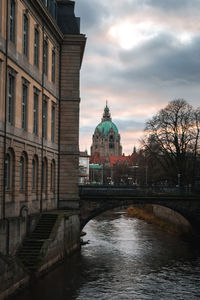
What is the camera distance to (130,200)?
41.4 meters

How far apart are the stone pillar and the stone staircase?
6.39 m

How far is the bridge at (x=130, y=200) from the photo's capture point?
131 ft

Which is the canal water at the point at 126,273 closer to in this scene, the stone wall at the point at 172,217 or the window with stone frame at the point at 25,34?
the stone wall at the point at 172,217

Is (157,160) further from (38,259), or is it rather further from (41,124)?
(38,259)

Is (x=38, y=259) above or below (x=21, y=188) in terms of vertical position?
below

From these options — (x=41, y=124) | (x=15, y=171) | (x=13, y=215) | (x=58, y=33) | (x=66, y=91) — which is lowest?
(x=13, y=215)

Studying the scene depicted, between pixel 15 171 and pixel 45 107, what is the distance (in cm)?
864

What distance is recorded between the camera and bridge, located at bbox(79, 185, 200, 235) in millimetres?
40000

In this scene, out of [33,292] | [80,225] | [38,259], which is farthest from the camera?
[80,225]

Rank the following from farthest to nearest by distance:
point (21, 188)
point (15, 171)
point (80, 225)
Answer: point (80, 225)
point (21, 188)
point (15, 171)

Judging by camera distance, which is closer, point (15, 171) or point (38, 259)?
point (38, 259)

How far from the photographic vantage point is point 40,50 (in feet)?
106

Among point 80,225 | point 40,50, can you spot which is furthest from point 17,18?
point 80,225

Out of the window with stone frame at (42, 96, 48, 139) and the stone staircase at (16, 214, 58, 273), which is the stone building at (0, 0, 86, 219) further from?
the stone staircase at (16, 214, 58, 273)
